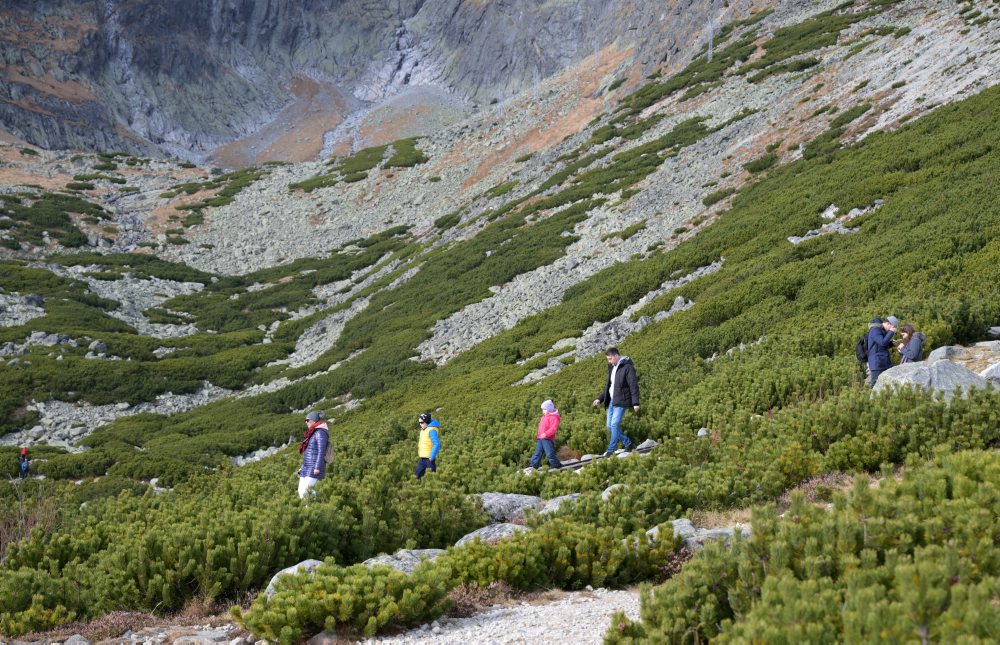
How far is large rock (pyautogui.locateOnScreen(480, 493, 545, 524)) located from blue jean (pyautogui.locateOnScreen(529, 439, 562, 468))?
114 inches

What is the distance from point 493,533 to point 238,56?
180 meters

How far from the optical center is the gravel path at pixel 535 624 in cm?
654

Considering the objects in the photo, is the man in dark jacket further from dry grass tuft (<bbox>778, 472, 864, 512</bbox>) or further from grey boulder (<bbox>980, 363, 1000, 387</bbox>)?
grey boulder (<bbox>980, 363, 1000, 387</bbox>)

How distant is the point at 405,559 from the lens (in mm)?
8227

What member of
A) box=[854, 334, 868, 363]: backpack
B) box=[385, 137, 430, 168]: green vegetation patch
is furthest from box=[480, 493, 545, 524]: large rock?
box=[385, 137, 430, 168]: green vegetation patch

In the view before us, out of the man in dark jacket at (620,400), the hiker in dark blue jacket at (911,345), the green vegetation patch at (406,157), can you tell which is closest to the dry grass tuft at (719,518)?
the man in dark jacket at (620,400)

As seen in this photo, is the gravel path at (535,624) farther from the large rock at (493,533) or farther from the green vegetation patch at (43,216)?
the green vegetation patch at (43,216)

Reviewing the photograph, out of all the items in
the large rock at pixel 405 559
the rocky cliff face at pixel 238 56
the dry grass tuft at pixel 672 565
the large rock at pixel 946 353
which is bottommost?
the large rock at pixel 946 353

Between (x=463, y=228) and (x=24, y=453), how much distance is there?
3771cm

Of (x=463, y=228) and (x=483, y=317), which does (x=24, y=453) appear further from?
(x=463, y=228)

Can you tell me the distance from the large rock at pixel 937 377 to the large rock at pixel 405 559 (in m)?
7.87

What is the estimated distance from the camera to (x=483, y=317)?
3794 cm

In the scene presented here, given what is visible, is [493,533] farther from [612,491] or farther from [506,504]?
[612,491]

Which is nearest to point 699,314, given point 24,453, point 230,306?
point 24,453
